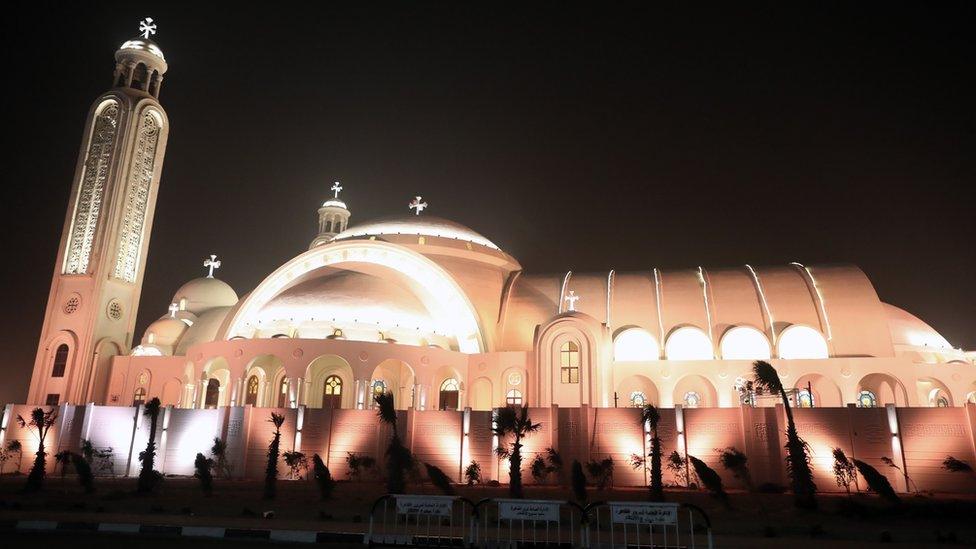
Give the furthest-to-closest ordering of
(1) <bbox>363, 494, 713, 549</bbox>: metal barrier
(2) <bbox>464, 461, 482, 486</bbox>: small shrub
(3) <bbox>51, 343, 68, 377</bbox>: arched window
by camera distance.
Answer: (3) <bbox>51, 343, 68, 377</bbox>: arched window, (2) <bbox>464, 461, 482, 486</bbox>: small shrub, (1) <bbox>363, 494, 713, 549</bbox>: metal barrier

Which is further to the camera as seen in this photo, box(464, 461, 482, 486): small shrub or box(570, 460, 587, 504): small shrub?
box(464, 461, 482, 486): small shrub

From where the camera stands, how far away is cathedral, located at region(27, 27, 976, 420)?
1195 inches

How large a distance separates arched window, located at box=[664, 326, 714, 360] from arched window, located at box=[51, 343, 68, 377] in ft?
106

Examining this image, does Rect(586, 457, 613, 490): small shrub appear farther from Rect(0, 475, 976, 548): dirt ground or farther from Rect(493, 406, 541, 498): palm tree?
Rect(493, 406, 541, 498): palm tree

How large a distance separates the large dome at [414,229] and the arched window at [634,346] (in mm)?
10814

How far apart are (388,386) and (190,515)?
1640 cm

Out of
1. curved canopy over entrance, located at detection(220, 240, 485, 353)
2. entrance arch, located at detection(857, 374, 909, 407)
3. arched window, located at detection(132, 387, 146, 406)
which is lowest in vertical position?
arched window, located at detection(132, 387, 146, 406)

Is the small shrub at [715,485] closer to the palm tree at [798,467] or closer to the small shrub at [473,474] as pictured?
the palm tree at [798,467]

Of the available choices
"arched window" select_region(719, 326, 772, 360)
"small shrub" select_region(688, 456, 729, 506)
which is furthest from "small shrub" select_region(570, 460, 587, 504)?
A: "arched window" select_region(719, 326, 772, 360)

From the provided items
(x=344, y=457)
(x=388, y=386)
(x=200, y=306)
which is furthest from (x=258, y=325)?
(x=200, y=306)

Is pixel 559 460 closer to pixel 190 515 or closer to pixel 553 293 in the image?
pixel 190 515

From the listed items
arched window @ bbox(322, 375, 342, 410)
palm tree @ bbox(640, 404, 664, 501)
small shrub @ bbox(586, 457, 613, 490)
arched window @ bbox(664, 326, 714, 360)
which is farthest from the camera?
arched window @ bbox(664, 326, 714, 360)

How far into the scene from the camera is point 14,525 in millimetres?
13039

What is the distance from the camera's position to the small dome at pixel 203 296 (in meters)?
44.2
